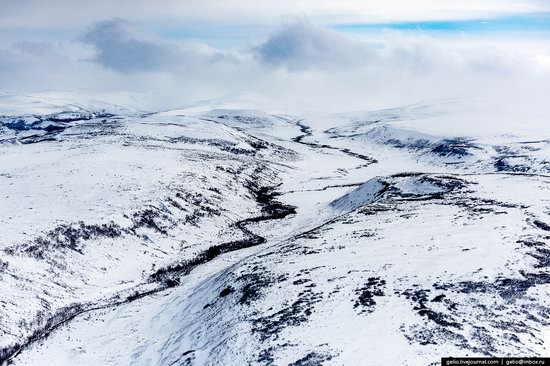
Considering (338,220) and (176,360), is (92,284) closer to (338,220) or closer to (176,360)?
(176,360)

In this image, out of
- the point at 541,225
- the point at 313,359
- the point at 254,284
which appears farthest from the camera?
the point at 541,225

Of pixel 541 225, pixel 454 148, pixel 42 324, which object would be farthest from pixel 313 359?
pixel 454 148

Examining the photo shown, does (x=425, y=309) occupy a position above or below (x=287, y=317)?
above

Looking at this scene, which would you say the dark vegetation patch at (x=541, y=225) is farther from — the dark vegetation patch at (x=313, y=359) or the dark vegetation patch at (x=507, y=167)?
the dark vegetation patch at (x=507, y=167)

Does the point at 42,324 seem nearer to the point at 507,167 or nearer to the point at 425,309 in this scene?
the point at 425,309

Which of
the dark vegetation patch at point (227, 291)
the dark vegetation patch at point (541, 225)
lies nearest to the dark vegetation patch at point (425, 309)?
the dark vegetation patch at point (227, 291)

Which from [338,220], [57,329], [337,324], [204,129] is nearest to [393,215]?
[338,220]

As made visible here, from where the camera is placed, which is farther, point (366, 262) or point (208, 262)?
point (208, 262)

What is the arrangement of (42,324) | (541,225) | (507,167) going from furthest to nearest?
(507,167) < (541,225) < (42,324)
